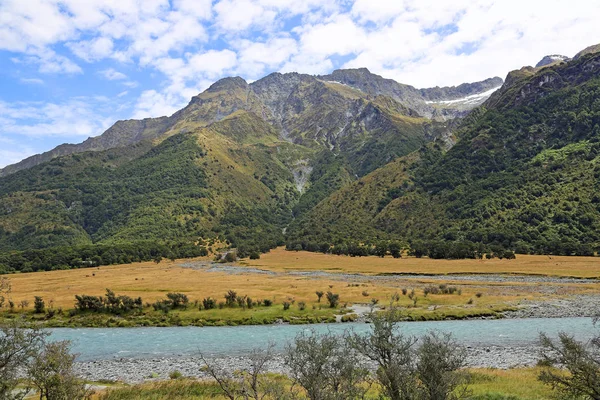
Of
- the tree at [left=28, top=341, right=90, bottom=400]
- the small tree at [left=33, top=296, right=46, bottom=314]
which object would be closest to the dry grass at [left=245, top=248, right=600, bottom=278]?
the small tree at [left=33, top=296, right=46, bottom=314]

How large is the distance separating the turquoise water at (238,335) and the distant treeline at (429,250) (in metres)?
80.4

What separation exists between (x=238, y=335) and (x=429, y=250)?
4132 inches

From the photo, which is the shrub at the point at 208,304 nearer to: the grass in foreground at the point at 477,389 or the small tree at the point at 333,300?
the small tree at the point at 333,300

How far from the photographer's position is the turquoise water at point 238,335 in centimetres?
4350

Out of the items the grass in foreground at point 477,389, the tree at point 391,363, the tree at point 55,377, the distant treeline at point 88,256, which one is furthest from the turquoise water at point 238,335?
the distant treeline at point 88,256

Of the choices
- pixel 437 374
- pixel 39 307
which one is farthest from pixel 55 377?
pixel 39 307

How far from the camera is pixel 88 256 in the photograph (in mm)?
164750

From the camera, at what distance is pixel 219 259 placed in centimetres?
16588

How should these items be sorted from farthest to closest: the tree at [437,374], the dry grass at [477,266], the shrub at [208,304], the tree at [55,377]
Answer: the dry grass at [477,266]
the shrub at [208,304]
the tree at [55,377]
the tree at [437,374]

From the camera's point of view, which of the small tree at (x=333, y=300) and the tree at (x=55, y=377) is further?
the small tree at (x=333, y=300)

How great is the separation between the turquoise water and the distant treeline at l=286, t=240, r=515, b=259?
8041 cm

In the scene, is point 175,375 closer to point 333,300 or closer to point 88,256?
point 333,300

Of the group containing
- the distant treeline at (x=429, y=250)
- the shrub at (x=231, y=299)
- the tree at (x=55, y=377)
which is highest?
the tree at (x=55, y=377)

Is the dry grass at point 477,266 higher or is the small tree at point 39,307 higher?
the small tree at point 39,307
